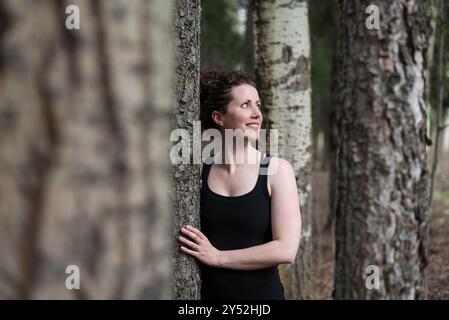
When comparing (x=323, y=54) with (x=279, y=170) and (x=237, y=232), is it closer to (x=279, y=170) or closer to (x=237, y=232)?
(x=279, y=170)

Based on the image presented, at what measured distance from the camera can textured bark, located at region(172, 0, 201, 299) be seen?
239 centimetres

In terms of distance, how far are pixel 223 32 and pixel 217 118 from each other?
38.8ft

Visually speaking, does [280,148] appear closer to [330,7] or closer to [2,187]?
[2,187]

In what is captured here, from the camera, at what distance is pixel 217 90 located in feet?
9.45

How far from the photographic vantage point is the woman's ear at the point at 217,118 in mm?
2840

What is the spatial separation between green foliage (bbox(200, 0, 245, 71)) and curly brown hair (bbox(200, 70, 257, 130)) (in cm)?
1069

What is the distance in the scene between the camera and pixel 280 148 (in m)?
4.88

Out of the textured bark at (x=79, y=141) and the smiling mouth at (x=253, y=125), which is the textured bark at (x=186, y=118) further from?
the textured bark at (x=79, y=141)

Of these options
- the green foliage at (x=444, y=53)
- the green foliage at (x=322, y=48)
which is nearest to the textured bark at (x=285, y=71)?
the green foliage at (x=444, y=53)

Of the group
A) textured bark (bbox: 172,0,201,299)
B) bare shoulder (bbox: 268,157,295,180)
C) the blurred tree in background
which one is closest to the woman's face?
bare shoulder (bbox: 268,157,295,180)

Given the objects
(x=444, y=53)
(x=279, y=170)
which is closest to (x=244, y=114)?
(x=279, y=170)

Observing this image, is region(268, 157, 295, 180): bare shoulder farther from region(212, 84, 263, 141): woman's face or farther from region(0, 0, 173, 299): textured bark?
region(0, 0, 173, 299): textured bark

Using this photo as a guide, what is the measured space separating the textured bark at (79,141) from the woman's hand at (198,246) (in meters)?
1.53

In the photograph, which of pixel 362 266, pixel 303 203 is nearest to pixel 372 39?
pixel 362 266
